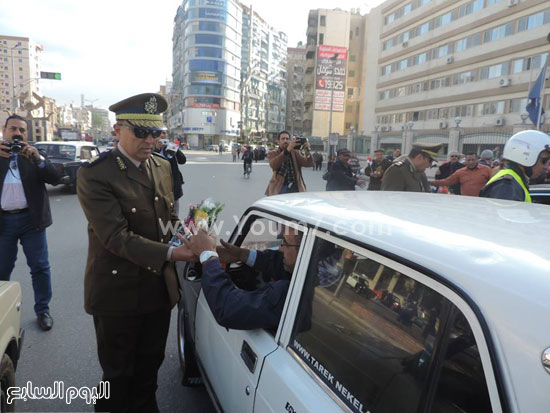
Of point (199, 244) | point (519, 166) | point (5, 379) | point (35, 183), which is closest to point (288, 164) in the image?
point (519, 166)

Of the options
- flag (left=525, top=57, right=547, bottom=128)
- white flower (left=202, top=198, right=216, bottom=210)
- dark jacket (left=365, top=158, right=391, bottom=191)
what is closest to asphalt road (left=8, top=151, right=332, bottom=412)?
white flower (left=202, top=198, right=216, bottom=210)

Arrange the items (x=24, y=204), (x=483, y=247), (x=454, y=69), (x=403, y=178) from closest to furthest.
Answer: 1. (x=483, y=247)
2. (x=24, y=204)
3. (x=403, y=178)
4. (x=454, y=69)

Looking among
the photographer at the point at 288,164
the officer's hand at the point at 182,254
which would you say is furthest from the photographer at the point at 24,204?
the photographer at the point at 288,164

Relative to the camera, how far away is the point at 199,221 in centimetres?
217

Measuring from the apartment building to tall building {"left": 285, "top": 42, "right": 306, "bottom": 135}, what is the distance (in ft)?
174

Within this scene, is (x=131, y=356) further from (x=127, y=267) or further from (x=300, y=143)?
(x=300, y=143)

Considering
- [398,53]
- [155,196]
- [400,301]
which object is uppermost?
[398,53]

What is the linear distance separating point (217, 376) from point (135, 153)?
136cm

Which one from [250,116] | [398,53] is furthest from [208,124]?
[398,53]

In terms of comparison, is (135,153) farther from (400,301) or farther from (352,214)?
(400,301)

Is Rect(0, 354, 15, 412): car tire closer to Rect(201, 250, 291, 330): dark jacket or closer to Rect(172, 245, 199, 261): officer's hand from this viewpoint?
Rect(172, 245, 199, 261): officer's hand

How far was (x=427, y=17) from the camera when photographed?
4172cm

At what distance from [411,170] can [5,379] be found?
4.46m

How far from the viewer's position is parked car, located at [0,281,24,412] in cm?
209
